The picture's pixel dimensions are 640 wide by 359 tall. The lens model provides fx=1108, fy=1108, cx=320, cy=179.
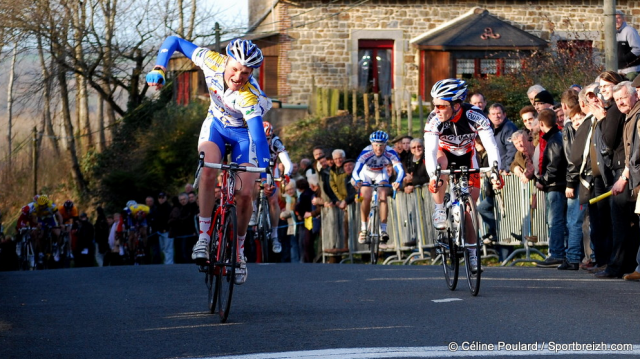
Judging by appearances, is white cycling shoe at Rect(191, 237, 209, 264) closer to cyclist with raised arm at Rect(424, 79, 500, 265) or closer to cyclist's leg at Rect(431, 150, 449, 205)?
cyclist with raised arm at Rect(424, 79, 500, 265)

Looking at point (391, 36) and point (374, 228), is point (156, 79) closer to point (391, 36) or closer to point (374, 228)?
point (374, 228)

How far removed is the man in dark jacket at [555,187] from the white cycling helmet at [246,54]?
19.5 feet

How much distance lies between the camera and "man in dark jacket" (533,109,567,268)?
14.4m

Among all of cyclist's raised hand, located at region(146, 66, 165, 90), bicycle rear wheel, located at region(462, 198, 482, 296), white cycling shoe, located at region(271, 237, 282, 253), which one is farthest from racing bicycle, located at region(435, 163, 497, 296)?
white cycling shoe, located at region(271, 237, 282, 253)

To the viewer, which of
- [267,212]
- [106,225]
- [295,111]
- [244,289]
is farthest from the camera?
[295,111]

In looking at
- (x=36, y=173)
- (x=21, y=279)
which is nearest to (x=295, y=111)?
(x=36, y=173)

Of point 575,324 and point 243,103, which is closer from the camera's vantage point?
point 575,324

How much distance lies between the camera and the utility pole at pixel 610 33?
16.5 m

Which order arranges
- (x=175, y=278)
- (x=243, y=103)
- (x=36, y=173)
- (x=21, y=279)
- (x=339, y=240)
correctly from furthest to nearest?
(x=36, y=173), (x=339, y=240), (x=21, y=279), (x=175, y=278), (x=243, y=103)

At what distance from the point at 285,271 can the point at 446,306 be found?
5035 millimetres

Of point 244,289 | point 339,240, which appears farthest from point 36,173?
point 244,289

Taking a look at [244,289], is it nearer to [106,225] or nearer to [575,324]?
[575,324]

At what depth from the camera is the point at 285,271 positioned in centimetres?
1476

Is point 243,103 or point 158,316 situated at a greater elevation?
point 243,103
